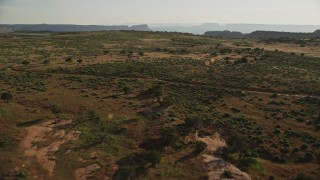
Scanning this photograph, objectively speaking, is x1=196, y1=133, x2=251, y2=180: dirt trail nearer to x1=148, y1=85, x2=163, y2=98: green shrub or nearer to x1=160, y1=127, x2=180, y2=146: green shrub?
x1=160, y1=127, x2=180, y2=146: green shrub

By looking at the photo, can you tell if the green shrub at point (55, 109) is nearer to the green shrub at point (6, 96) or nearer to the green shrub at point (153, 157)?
the green shrub at point (6, 96)

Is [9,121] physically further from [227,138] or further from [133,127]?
[227,138]

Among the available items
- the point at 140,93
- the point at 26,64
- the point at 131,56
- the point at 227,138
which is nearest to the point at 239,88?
the point at 140,93

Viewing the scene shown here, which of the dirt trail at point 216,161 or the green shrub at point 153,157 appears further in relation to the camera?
the green shrub at point 153,157

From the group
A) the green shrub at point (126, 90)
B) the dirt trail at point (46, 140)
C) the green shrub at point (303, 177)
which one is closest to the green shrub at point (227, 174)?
the green shrub at point (303, 177)

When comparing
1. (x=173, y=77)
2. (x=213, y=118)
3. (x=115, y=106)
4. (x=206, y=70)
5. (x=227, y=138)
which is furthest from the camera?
(x=206, y=70)

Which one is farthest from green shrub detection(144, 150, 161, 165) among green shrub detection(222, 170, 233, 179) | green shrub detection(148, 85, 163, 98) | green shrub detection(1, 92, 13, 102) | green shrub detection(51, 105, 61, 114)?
green shrub detection(1, 92, 13, 102)
